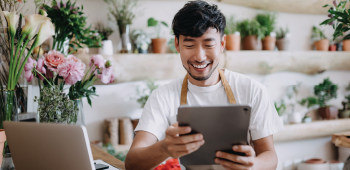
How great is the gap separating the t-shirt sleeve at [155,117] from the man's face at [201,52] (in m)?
0.21

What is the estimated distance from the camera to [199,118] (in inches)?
29.9

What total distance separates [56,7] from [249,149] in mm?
1261

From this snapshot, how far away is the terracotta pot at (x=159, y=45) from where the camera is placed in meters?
2.67

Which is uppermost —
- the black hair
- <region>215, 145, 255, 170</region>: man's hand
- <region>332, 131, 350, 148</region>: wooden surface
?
the black hair

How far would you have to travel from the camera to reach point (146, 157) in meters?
1.02

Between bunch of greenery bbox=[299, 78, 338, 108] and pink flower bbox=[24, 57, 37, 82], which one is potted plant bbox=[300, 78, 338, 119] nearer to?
bunch of greenery bbox=[299, 78, 338, 108]

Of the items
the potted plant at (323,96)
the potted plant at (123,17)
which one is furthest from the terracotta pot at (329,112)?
the potted plant at (123,17)

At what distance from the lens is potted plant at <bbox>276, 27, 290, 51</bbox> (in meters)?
3.32

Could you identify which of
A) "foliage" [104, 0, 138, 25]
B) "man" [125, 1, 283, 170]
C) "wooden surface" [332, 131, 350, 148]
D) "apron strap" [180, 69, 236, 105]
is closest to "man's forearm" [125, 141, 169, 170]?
"man" [125, 1, 283, 170]

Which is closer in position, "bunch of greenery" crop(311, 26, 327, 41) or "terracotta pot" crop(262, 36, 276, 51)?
"terracotta pot" crop(262, 36, 276, 51)

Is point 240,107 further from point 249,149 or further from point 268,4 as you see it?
point 268,4

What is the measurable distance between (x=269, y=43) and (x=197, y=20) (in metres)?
2.33

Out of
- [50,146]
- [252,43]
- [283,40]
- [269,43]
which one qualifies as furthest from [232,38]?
[50,146]

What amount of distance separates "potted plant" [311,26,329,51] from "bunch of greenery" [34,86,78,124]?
337 centimetres
